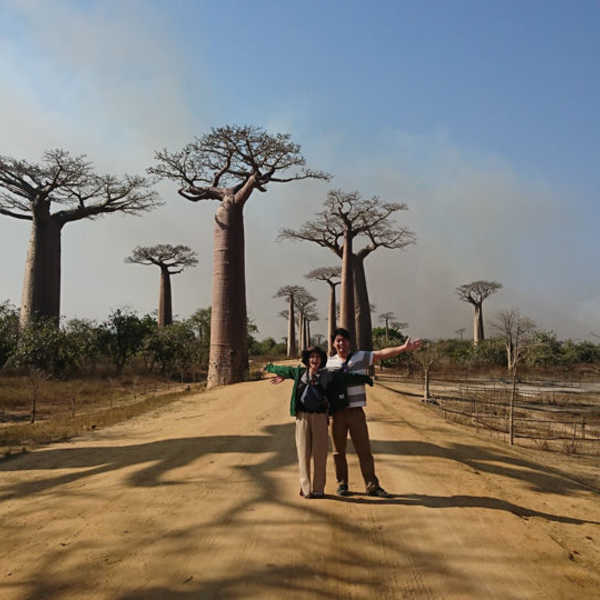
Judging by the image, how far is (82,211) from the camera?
18.0 metres

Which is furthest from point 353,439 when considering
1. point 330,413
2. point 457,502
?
point 457,502

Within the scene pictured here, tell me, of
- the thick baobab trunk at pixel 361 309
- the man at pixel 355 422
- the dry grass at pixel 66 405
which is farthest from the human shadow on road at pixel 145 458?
the thick baobab trunk at pixel 361 309

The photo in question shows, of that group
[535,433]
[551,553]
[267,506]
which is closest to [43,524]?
[267,506]

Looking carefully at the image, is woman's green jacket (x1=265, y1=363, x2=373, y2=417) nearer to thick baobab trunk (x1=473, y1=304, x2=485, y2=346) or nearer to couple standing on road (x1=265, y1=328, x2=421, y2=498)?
couple standing on road (x1=265, y1=328, x2=421, y2=498)

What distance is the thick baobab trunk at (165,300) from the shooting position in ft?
81.7

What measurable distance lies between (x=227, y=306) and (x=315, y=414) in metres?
8.76

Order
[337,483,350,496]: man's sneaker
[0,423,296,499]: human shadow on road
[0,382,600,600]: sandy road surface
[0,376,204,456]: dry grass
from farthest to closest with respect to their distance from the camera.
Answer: [0,376,204,456]: dry grass < [0,423,296,499]: human shadow on road < [337,483,350,496]: man's sneaker < [0,382,600,600]: sandy road surface

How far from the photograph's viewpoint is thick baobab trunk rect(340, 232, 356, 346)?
53.1 feet

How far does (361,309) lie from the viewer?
18.1 meters

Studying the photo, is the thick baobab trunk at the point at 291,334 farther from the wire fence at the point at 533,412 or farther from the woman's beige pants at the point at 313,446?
the woman's beige pants at the point at 313,446

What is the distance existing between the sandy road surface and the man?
14cm

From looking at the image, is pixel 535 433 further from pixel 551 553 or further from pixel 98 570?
pixel 98 570

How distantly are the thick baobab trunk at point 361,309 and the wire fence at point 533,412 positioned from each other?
185 cm

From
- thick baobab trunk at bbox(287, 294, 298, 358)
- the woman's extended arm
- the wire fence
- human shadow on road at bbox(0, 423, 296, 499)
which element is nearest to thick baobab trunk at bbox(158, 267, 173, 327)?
thick baobab trunk at bbox(287, 294, 298, 358)
